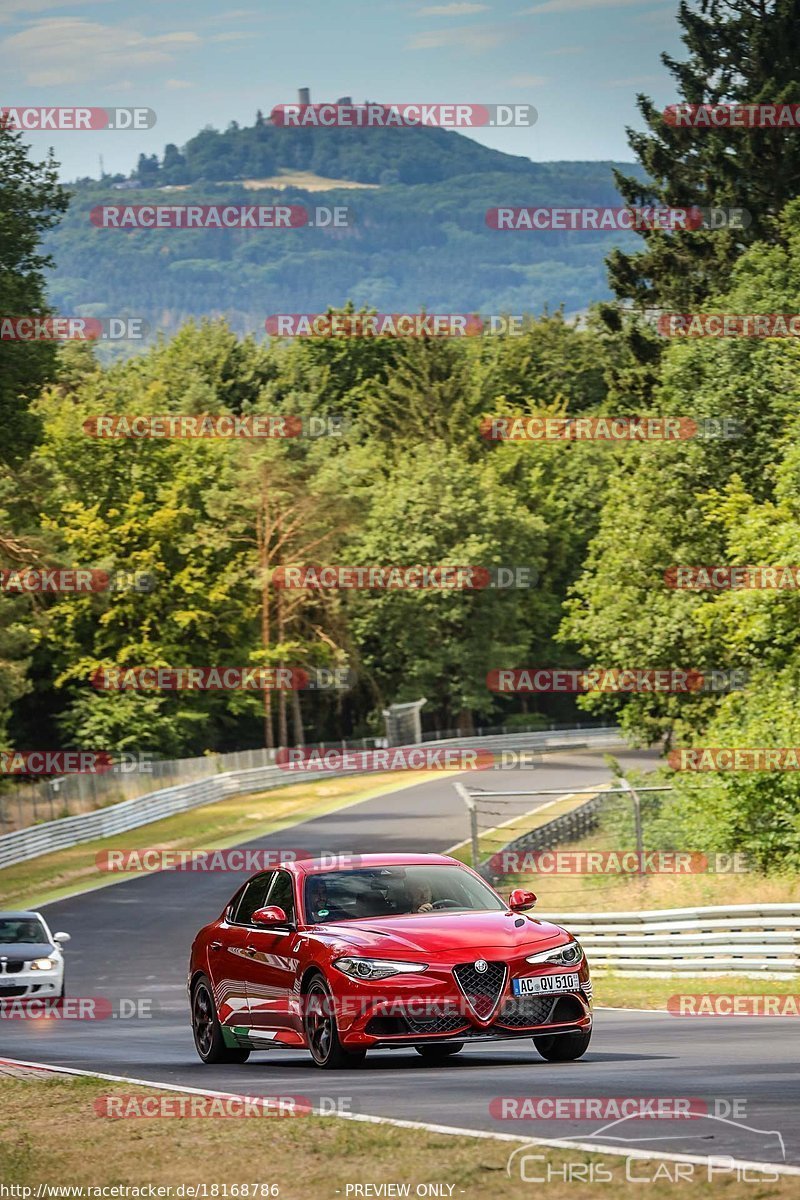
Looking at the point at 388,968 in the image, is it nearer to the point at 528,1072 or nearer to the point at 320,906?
the point at 528,1072

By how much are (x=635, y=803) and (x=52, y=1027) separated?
10.3 meters

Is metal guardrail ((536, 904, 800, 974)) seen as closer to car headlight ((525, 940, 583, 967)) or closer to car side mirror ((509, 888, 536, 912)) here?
car side mirror ((509, 888, 536, 912))

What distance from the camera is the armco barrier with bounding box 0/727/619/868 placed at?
173ft

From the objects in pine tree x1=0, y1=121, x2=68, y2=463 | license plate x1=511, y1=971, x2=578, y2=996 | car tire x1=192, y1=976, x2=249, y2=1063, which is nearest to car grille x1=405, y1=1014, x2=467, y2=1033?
license plate x1=511, y1=971, x2=578, y2=996

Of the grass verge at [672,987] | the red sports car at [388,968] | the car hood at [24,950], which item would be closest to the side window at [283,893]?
the red sports car at [388,968]

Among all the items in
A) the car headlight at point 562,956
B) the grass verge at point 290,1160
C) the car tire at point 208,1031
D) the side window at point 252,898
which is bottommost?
the car tire at point 208,1031

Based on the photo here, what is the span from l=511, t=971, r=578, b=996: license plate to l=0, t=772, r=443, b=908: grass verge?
33.4 metres

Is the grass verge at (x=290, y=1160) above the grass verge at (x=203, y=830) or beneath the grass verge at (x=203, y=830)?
above

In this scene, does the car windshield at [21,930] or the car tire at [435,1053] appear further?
the car windshield at [21,930]

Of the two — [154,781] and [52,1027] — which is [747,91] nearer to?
[154,781]

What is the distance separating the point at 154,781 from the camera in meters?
64.6

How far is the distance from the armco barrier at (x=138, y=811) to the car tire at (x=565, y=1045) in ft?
127

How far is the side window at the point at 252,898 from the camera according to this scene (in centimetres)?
1477

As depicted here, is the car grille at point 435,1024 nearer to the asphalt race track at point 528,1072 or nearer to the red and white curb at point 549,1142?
the asphalt race track at point 528,1072
